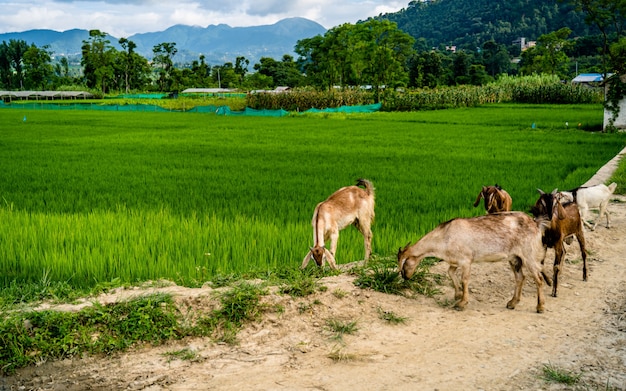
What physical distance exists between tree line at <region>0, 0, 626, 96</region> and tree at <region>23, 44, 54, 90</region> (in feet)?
0.54

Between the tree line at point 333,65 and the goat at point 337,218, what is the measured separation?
50.8 meters

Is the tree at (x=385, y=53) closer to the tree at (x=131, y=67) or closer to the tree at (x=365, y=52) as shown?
the tree at (x=365, y=52)

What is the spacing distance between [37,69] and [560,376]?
11261cm

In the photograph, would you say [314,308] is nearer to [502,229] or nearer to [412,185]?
[502,229]

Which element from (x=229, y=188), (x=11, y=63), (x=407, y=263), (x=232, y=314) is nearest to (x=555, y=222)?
(x=407, y=263)

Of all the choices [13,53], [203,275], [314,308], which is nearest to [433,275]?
[314,308]

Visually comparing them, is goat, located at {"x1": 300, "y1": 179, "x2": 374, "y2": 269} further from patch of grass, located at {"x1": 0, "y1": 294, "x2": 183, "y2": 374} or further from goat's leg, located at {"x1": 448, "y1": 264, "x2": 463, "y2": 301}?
patch of grass, located at {"x1": 0, "y1": 294, "x2": 183, "y2": 374}

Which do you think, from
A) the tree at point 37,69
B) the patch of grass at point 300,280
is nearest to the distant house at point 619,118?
the patch of grass at point 300,280

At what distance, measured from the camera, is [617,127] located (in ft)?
86.2

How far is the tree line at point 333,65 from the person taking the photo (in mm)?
63875

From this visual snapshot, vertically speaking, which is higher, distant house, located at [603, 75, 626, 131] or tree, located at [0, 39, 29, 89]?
tree, located at [0, 39, 29, 89]

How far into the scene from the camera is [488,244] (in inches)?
211

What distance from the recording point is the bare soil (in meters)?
4.18

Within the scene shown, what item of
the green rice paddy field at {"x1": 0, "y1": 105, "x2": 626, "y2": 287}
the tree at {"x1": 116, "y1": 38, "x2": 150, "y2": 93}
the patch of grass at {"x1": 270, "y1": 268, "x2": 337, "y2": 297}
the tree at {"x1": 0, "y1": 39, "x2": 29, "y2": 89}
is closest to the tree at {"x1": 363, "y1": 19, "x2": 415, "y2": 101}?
the green rice paddy field at {"x1": 0, "y1": 105, "x2": 626, "y2": 287}
